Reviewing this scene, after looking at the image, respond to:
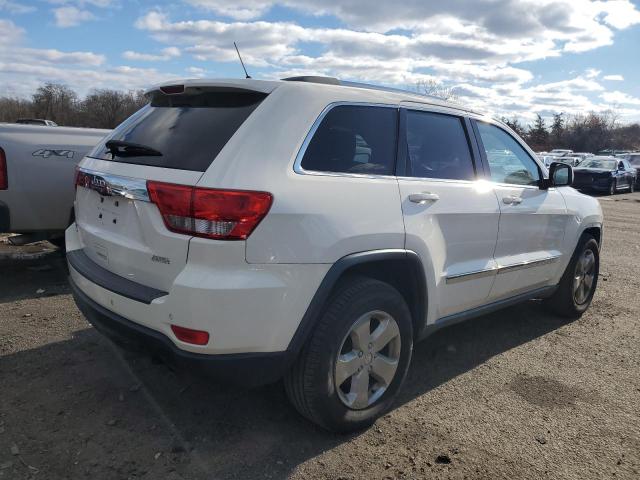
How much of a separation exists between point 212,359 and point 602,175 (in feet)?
79.2

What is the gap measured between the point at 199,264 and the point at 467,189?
1.94 meters

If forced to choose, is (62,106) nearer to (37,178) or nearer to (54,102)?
(54,102)

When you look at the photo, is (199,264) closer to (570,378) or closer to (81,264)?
(81,264)

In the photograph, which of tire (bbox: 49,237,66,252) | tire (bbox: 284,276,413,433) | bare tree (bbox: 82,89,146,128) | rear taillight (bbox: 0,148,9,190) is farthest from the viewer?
bare tree (bbox: 82,89,146,128)

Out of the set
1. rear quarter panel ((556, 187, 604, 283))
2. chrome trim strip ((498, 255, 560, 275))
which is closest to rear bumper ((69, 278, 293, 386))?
chrome trim strip ((498, 255, 560, 275))

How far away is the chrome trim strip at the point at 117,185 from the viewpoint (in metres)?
2.68

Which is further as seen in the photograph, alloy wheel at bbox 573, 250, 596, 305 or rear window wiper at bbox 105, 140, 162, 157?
alloy wheel at bbox 573, 250, 596, 305

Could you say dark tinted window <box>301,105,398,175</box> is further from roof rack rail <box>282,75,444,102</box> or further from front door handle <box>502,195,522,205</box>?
Answer: front door handle <box>502,195,522,205</box>

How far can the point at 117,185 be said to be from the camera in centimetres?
284

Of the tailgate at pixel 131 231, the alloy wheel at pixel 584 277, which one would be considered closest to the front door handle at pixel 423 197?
the tailgate at pixel 131 231

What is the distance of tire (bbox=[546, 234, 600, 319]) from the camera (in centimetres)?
500

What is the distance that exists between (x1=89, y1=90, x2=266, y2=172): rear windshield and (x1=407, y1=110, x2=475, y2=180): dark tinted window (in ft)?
3.55

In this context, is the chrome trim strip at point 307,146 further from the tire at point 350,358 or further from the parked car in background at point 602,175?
the parked car in background at point 602,175

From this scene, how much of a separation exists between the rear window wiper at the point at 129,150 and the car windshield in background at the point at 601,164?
24.3 metres
